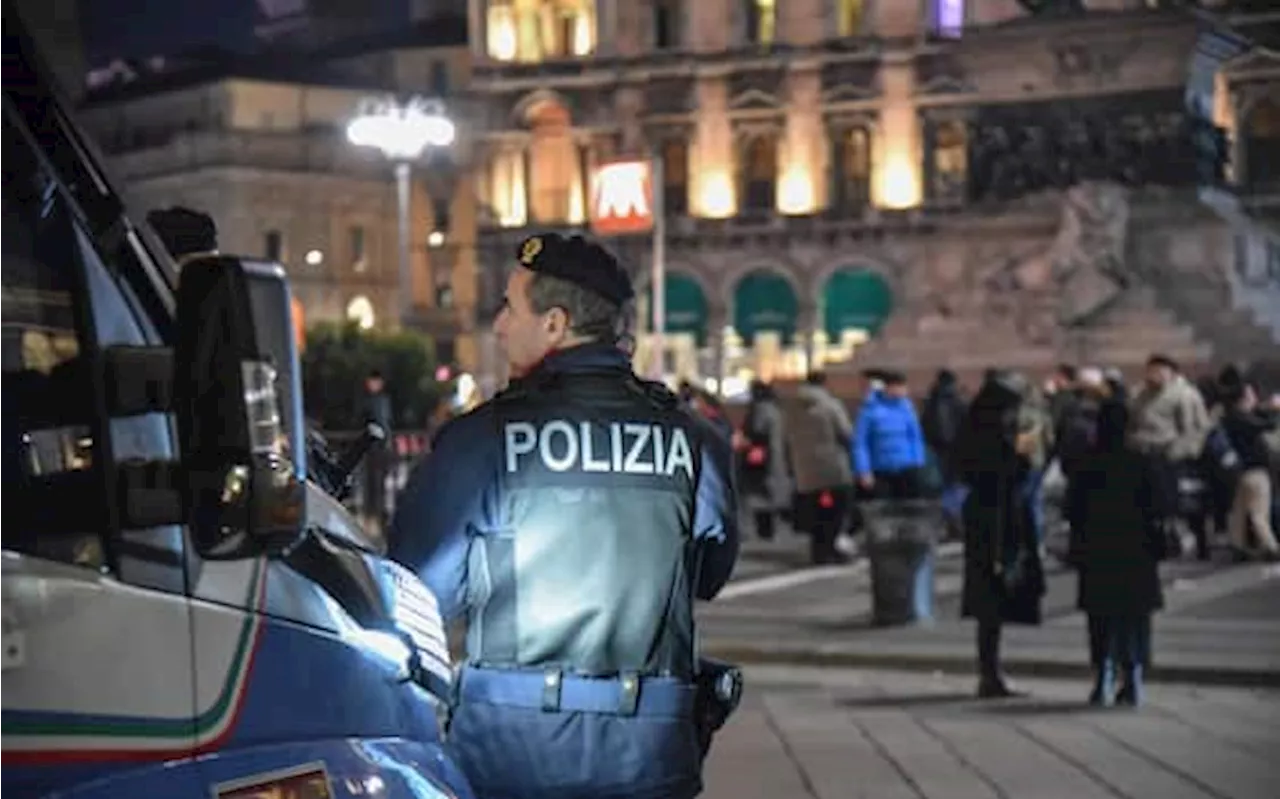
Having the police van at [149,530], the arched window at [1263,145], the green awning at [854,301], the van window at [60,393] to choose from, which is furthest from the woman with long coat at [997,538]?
the green awning at [854,301]

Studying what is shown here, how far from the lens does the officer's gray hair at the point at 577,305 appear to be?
4133mm

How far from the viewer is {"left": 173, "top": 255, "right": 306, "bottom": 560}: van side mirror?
2818mm

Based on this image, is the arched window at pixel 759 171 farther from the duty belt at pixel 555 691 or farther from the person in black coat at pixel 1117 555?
the duty belt at pixel 555 691

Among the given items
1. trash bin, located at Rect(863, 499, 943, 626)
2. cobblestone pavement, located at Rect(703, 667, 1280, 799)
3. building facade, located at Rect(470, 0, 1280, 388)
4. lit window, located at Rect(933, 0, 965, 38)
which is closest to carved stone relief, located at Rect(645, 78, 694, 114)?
building facade, located at Rect(470, 0, 1280, 388)

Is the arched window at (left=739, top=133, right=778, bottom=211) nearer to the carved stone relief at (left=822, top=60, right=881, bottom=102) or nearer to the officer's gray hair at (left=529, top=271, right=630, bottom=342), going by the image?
the carved stone relief at (left=822, top=60, right=881, bottom=102)

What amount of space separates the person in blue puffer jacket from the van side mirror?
55.8 ft

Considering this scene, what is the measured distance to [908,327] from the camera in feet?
146

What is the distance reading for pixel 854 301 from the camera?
234 feet

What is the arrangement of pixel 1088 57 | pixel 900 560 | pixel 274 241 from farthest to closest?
pixel 274 241 → pixel 1088 57 → pixel 900 560

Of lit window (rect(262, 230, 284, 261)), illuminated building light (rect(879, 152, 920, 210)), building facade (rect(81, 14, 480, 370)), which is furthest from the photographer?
lit window (rect(262, 230, 284, 261))

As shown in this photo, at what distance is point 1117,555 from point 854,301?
194 feet

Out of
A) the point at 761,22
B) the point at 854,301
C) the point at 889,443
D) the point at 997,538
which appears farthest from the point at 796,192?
the point at 997,538

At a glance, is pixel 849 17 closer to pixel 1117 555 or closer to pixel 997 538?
pixel 997 538

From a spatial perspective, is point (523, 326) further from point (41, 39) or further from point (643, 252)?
point (643, 252)
